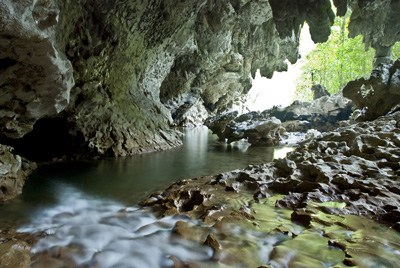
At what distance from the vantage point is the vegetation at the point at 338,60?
23.2m

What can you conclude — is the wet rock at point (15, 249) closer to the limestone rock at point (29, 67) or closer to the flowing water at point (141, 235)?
the flowing water at point (141, 235)

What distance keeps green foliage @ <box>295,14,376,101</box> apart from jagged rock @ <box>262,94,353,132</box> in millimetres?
5690

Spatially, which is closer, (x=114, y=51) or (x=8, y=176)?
(x=8, y=176)

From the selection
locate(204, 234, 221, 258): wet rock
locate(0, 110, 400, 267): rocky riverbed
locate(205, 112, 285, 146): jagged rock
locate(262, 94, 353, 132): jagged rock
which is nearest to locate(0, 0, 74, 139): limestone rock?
locate(0, 110, 400, 267): rocky riverbed

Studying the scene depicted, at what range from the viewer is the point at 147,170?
6.69 meters

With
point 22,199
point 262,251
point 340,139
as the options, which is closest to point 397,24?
point 340,139

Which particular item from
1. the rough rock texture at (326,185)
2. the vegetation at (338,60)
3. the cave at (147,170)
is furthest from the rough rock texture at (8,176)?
the vegetation at (338,60)

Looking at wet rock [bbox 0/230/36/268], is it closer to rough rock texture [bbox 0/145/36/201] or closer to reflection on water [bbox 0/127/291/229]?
reflection on water [bbox 0/127/291/229]

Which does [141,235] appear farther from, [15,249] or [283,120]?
[283,120]

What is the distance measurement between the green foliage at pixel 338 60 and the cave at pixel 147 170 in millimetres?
11982

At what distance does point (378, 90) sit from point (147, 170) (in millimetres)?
11190

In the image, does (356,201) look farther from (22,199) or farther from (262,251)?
(22,199)

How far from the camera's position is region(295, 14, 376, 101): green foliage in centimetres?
2327

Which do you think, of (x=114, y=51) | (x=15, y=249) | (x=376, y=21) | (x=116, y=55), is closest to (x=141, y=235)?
(x=15, y=249)
